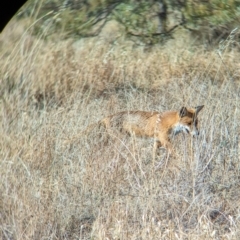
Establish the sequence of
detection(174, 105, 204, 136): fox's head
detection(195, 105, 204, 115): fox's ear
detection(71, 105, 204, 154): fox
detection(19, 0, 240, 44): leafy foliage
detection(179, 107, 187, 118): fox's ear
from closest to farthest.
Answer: detection(174, 105, 204, 136): fox's head
detection(195, 105, 204, 115): fox's ear
detection(71, 105, 204, 154): fox
detection(179, 107, 187, 118): fox's ear
detection(19, 0, 240, 44): leafy foliage

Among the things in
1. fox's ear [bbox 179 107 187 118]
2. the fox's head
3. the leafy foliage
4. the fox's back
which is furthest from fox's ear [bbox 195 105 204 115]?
the leafy foliage

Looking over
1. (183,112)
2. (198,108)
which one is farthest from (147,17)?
(198,108)

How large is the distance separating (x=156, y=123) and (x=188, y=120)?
637 mm

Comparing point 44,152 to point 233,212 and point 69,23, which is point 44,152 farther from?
point 69,23

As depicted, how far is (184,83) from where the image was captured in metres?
9.06

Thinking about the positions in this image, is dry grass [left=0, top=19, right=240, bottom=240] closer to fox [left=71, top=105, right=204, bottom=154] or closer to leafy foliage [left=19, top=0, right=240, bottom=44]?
fox [left=71, top=105, right=204, bottom=154]

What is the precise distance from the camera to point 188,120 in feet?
27.2

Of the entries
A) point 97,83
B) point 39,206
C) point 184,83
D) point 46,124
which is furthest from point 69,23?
point 39,206

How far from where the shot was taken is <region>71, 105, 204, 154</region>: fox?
820cm

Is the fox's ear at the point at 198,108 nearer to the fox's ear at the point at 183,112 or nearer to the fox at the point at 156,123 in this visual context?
the fox at the point at 156,123

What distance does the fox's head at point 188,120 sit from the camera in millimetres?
7921

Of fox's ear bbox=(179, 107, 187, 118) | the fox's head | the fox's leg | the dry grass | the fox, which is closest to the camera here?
the dry grass

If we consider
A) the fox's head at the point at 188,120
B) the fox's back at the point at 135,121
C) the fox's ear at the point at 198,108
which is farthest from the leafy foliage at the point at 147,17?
the fox's ear at the point at 198,108

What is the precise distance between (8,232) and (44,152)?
3.72 feet
